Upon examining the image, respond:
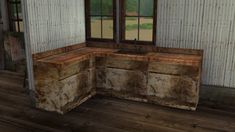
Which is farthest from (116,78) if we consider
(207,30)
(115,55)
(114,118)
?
(207,30)

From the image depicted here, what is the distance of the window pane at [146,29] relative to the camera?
396cm

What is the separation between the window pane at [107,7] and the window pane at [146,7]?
57 cm

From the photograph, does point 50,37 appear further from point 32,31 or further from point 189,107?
point 189,107

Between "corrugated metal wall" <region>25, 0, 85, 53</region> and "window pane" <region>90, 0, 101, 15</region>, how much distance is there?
0.18 meters

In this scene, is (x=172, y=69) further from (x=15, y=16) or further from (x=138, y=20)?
(x=15, y=16)

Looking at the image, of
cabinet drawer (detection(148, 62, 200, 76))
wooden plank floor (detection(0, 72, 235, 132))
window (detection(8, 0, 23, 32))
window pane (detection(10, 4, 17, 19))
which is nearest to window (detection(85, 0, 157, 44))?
cabinet drawer (detection(148, 62, 200, 76))

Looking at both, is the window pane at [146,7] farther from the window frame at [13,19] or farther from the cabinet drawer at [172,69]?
the window frame at [13,19]

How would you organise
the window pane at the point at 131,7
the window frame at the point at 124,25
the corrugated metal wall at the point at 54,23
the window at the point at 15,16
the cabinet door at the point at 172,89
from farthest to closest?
the window at the point at 15,16 → the window pane at the point at 131,7 → the window frame at the point at 124,25 → the cabinet door at the point at 172,89 → the corrugated metal wall at the point at 54,23

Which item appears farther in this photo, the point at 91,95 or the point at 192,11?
the point at 91,95

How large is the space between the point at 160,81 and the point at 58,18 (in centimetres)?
193

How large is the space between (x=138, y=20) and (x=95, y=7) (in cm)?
90

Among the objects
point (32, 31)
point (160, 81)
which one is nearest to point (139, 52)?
point (160, 81)

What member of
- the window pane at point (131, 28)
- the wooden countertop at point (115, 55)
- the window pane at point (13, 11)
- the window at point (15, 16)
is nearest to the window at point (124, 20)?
the window pane at point (131, 28)

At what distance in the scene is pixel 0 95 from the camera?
4051mm
